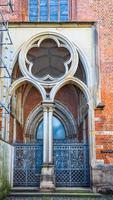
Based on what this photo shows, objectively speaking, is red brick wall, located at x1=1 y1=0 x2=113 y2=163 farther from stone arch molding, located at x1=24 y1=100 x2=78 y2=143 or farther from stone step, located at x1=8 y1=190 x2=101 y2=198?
stone arch molding, located at x1=24 y1=100 x2=78 y2=143

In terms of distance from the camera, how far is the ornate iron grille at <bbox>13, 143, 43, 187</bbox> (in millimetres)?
11039

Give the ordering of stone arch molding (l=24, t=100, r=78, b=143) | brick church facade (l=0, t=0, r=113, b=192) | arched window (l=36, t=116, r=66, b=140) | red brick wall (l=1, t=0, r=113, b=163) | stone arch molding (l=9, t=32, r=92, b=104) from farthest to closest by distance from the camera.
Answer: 1. arched window (l=36, t=116, r=66, b=140)
2. stone arch molding (l=24, t=100, r=78, b=143)
3. stone arch molding (l=9, t=32, r=92, b=104)
4. red brick wall (l=1, t=0, r=113, b=163)
5. brick church facade (l=0, t=0, r=113, b=192)

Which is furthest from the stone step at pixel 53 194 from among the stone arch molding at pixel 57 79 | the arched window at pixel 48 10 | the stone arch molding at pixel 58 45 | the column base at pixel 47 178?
the arched window at pixel 48 10

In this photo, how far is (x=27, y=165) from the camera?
11156mm

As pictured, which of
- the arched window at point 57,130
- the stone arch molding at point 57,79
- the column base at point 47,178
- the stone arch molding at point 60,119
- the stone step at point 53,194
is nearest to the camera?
the stone step at point 53,194

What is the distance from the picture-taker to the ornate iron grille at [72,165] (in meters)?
11.0

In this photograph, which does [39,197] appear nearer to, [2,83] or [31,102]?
[2,83]

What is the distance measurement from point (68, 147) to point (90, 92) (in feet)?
7.13

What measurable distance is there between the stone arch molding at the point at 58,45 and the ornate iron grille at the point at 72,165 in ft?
8.13

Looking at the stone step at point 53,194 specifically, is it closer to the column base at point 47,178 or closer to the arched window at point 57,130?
the column base at point 47,178

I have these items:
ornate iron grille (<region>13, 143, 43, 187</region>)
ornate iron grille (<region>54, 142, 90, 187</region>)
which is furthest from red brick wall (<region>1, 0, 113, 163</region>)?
ornate iron grille (<region>13, 143, 43, 187</region>)

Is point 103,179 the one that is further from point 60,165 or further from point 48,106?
point 48,106

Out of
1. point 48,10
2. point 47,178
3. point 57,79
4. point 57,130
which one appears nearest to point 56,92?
point 57,79

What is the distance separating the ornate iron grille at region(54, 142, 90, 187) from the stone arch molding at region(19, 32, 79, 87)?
248 cm
